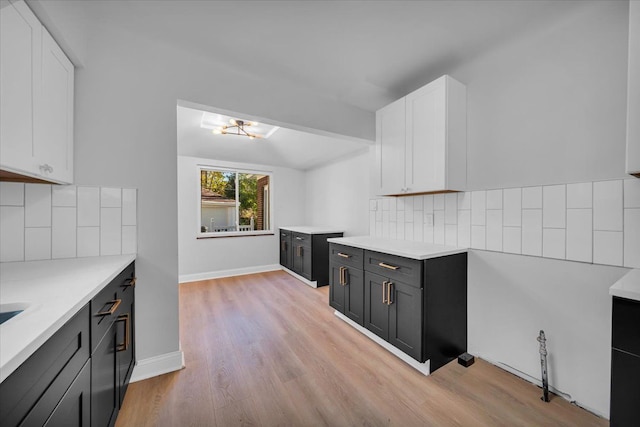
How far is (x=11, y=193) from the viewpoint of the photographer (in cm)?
144

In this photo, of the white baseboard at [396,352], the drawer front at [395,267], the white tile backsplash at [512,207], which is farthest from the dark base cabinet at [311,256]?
the white tile backsplash at [512,207]

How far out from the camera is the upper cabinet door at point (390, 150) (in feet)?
7.63

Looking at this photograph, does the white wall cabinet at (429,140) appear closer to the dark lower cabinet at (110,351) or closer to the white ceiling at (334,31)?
the white ceiling at (334,31)

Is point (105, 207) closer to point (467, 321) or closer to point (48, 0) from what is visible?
point (48, 0)

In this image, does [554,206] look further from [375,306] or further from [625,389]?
[375,306]

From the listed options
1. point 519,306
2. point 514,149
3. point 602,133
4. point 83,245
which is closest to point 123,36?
point 83,245

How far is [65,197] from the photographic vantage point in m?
1.58

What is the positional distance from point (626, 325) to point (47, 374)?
1.90m

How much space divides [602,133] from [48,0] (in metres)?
2.98

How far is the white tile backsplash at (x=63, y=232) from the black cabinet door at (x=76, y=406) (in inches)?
39.2

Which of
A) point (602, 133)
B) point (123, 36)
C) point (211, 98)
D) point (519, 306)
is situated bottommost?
point (519, 306)

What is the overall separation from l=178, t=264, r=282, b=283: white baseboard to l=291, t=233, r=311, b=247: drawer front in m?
0.85

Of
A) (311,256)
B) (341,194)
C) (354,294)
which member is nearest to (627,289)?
(354,294)

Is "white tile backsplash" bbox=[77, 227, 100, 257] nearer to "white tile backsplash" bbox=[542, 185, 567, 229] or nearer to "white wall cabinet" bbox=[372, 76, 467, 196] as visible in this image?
"white wall cabinet" bbox=[372, 76, 467, 196]
